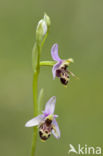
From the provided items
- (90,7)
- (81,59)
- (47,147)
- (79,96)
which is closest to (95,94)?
(79,96)

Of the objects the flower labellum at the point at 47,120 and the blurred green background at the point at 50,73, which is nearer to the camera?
the flower labellum at the point at 47,120

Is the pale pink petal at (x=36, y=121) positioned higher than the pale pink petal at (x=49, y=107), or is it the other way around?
the pale pink petal at (x=49, y=107)

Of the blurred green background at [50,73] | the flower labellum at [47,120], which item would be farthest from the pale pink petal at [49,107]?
the blurred green background at [50,73]

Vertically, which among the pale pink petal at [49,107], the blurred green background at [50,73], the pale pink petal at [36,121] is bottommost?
the pale pink petal at [36,121]

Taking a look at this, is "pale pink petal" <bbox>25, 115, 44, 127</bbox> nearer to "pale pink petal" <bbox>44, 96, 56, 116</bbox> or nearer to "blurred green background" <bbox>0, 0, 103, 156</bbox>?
"pale pink petal" <bbox>44, 96, 56, 116</bbox>

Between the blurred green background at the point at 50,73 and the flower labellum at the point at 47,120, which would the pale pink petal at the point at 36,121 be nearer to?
the flower labellum at the point at 47,120

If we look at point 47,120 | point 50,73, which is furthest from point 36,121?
point 50,73

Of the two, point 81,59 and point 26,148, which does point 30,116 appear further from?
point 81,59

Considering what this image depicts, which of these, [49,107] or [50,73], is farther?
[50,73]

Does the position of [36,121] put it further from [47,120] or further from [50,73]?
[50,73]
